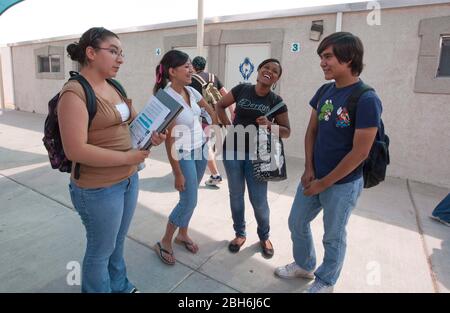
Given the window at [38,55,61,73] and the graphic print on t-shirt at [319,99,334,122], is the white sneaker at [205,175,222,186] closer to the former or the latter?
the graphic print on t-shirt at [319,99,334,122]

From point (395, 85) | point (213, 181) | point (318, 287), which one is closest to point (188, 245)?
point (318, 287)

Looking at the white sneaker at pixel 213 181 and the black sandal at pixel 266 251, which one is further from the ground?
the white sneaker at pixel 213 181

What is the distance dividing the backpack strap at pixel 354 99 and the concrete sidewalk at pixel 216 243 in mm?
1358

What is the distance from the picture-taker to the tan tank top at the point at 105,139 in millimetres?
1628

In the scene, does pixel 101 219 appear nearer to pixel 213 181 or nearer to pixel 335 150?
pixel 335 150

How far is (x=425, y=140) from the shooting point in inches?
191

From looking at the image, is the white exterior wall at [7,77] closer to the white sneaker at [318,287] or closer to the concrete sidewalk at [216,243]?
the concrete sidewalk at [216,243]

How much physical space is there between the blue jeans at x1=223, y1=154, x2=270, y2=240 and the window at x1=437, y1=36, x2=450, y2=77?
3.89 metres

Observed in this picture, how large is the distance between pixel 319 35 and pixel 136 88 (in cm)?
524

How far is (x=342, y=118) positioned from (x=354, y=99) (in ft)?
0.43

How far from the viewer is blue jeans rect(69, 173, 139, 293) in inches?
67.6

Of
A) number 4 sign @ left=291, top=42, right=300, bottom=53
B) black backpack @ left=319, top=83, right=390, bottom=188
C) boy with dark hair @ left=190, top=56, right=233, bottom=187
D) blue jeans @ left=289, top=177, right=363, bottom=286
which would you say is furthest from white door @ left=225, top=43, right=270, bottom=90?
black backpack @ left=319, top=83, right=390, bottom=188

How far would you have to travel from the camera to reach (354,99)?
1.81m

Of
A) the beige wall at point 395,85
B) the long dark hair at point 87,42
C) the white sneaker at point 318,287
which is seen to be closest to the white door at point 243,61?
the beige wall at point 395,85
